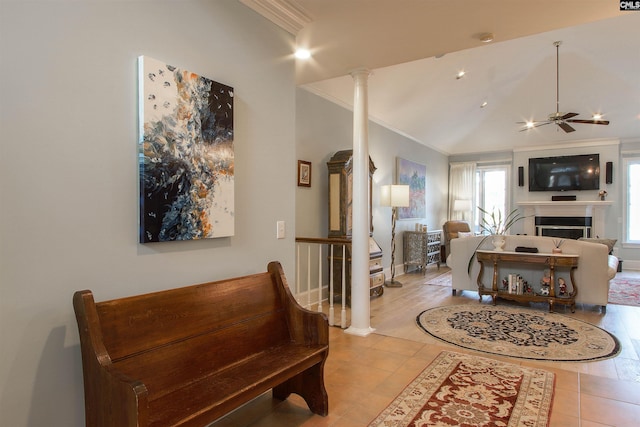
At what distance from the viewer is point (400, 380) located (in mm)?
2770

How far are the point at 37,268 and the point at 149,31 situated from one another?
118cm

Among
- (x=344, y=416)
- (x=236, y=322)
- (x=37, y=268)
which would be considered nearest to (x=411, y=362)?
(x=344, y=416)

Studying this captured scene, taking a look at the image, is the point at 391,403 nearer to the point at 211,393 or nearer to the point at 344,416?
the point at 344,416

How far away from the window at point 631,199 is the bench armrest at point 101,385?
9.73 m

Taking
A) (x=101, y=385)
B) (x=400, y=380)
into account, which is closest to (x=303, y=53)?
(x=400, y=380)

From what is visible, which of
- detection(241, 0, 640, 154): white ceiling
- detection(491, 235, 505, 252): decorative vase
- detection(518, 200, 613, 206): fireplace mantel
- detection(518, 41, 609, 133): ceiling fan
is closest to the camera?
detection(241, 0, 640, 154): white ceiling

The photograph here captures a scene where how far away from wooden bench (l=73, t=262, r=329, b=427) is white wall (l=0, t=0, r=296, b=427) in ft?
0.46

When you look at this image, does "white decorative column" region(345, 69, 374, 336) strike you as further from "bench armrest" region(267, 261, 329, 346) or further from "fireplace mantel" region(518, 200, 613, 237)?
"fireplace mantel" region(518, 200, 613, 237)

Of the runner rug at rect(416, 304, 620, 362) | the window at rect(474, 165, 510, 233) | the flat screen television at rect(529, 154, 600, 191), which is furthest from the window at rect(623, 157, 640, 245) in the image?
the runner rug at rect(416, 304, 620, 362)

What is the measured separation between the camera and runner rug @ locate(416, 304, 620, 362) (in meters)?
3.34

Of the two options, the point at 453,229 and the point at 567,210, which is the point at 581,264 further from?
the point at 567,210

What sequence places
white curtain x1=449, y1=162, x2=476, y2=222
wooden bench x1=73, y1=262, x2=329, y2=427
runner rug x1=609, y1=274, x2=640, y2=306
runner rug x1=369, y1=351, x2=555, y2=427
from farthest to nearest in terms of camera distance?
1. white curtain x1=449, y1=162, x2=476, y2=222
2. runner rug x1=609, y1=274, x2=640, y2=306
3. runner rug x1=369, y1=351, x2=555, y2=427
4. wooden bench x1=73, y1=262, x2=329, y2=427

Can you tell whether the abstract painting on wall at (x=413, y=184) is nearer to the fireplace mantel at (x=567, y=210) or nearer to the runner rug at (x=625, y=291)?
the fireplace mantel at (x=567, y=210)

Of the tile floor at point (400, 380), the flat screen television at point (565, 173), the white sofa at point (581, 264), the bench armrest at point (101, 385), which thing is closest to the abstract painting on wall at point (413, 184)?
the white sofa at point (581, 264)
